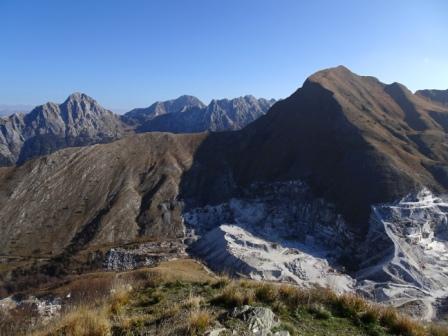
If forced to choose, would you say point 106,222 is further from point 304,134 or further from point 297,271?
point 304,134

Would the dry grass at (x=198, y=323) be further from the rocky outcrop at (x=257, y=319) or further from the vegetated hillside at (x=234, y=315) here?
the rocky outcrop at (x=257, y=319)

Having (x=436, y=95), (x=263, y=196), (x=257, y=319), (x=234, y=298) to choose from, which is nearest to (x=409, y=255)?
(x=263, y=196)

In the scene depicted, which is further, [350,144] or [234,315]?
[350,144]

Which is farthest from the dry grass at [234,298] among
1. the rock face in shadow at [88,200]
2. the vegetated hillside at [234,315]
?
the rock face in shadow at [88,200]

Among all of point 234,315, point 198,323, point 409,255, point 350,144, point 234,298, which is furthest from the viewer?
point 350,144

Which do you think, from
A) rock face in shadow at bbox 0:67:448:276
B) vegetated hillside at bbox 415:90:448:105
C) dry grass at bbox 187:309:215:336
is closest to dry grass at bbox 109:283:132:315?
dry grass at bbox 187:309:215:336

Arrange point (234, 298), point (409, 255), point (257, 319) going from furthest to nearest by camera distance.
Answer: point (409, 255) < point (234, 298) < point (257, 319)

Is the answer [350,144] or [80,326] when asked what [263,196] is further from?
[80,326]

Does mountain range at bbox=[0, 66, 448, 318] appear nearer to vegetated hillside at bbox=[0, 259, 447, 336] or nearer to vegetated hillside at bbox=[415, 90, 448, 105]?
vegetated hillside at bbox=[415, 90, 448, 105]
